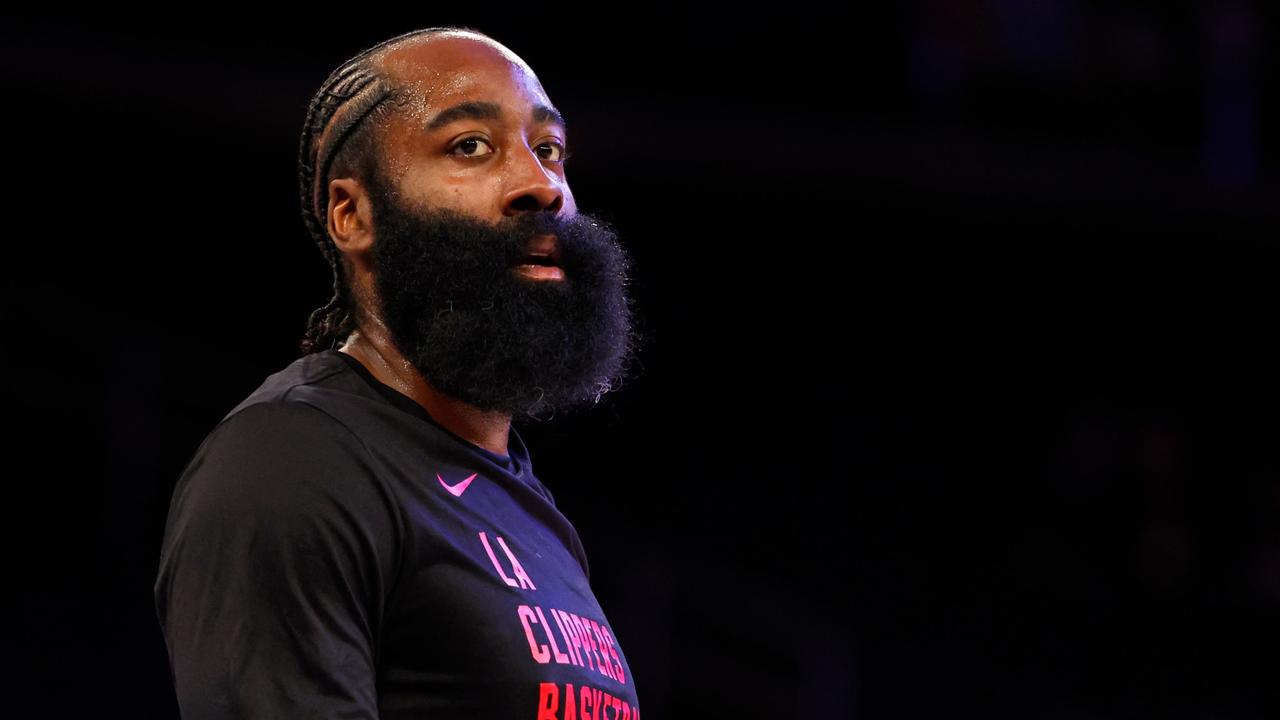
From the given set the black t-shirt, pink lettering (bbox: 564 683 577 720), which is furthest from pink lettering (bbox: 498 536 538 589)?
pink lettering (bbox: 564 683 577 720)

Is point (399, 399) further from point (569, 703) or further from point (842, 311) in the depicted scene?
point (842, 311)

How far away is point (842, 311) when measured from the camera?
7.89 metres

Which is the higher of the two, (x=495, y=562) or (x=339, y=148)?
(x=339, y=148)

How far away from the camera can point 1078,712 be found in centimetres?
613

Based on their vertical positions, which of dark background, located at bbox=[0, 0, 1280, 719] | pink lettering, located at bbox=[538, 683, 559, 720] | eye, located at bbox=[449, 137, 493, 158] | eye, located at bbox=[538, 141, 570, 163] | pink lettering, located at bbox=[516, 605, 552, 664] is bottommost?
pink lettering, located at bbox=[538, 683, 559, 720]

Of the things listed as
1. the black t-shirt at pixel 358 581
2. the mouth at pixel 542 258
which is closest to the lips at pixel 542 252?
the mouth at pixel 542 258

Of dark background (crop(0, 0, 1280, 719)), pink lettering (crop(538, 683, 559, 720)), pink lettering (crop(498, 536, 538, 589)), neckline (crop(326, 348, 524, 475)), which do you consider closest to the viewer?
pink lettering (crop(538, 683, 559, 720))

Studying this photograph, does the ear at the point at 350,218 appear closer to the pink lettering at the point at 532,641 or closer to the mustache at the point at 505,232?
the mustache at the point at 505,232

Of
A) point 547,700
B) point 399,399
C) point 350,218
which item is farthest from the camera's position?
point 350,218

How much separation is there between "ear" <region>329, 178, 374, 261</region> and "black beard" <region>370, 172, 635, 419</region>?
20mm

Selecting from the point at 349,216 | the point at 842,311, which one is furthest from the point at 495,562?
the point at 842,311

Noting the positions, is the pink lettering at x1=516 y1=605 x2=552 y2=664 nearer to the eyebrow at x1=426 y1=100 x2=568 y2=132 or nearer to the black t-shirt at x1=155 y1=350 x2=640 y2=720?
the black t-shirt at x1=155 y1=350 x2=640 y2=720

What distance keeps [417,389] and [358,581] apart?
1.37 ft

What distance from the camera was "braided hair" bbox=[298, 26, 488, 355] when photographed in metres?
1.90
